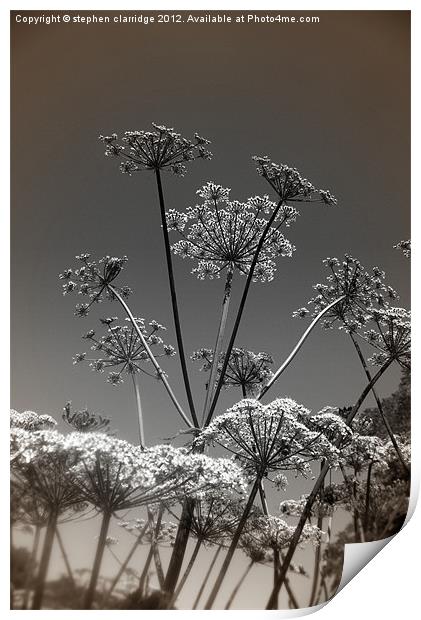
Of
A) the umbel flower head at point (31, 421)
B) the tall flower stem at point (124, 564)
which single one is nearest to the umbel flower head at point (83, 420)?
the umbel flower head at point (31, 421)

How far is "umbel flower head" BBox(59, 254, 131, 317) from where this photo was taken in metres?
5.32

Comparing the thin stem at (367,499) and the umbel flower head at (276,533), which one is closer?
the umbel flower head at (276,533)

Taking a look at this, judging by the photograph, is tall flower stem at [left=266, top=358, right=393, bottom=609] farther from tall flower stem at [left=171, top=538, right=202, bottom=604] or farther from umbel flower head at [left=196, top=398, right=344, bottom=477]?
tall flower stem at [left=171, top=538, right=202, bottom=604]

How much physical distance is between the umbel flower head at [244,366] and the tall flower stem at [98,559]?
1.36 m

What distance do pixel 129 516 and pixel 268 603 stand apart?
4.08ft

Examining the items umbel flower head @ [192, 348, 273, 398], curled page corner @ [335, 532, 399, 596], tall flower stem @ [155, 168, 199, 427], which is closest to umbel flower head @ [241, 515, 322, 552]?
curled page corner @ [335, 532, 399, 596]

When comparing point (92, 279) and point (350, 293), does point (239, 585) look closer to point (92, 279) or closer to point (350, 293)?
point (350, 293)

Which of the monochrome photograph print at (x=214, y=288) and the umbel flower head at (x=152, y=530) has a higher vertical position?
the monochrome photograph print at (x=214, y=288)

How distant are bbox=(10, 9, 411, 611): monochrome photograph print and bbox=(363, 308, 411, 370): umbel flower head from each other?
0.05ft

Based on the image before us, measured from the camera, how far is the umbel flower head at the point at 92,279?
17.5ft

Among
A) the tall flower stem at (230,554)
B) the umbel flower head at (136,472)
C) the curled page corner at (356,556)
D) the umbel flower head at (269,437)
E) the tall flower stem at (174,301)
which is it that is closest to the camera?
the umbel flower head at (136,472)

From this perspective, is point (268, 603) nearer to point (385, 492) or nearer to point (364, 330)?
point (385, 492)

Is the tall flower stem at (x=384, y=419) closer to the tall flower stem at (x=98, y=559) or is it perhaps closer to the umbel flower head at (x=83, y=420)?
the umbel flower head at (x=83, y=420)
